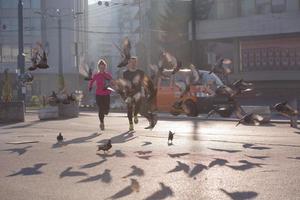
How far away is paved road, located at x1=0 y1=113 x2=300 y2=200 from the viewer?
823cm

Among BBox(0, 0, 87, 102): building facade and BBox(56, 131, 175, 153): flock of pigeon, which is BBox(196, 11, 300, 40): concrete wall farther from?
BBox(56, 131, 175, 153): flock of pigeon

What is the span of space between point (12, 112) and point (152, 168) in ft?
45.5

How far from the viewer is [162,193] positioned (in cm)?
814

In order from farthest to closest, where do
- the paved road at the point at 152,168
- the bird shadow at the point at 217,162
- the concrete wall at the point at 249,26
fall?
the concrete wall at the point at 249,26
the bird shadow at the point at 217,162
the paved road at the point at 152,168

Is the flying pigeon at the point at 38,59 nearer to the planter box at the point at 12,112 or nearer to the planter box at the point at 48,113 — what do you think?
the planter box at the point at 12,112

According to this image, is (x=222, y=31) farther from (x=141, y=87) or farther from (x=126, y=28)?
(x=126, y=28)

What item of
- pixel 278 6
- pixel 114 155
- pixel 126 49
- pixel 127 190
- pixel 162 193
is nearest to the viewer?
pixel 162 193

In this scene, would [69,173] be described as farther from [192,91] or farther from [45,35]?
[45,35]

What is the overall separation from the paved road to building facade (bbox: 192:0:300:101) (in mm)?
29616

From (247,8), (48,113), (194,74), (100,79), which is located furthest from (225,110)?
(247,8)

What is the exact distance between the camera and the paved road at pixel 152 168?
8234 millimetres

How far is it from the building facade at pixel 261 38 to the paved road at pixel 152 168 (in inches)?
1166

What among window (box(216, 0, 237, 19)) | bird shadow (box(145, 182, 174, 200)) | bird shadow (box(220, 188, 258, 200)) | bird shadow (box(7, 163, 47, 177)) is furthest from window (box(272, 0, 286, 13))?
bird shadow (box(220, 188, 258, 200))

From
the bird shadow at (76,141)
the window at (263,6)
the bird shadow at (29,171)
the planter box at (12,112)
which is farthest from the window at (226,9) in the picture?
the bird shadow at (29,171)
